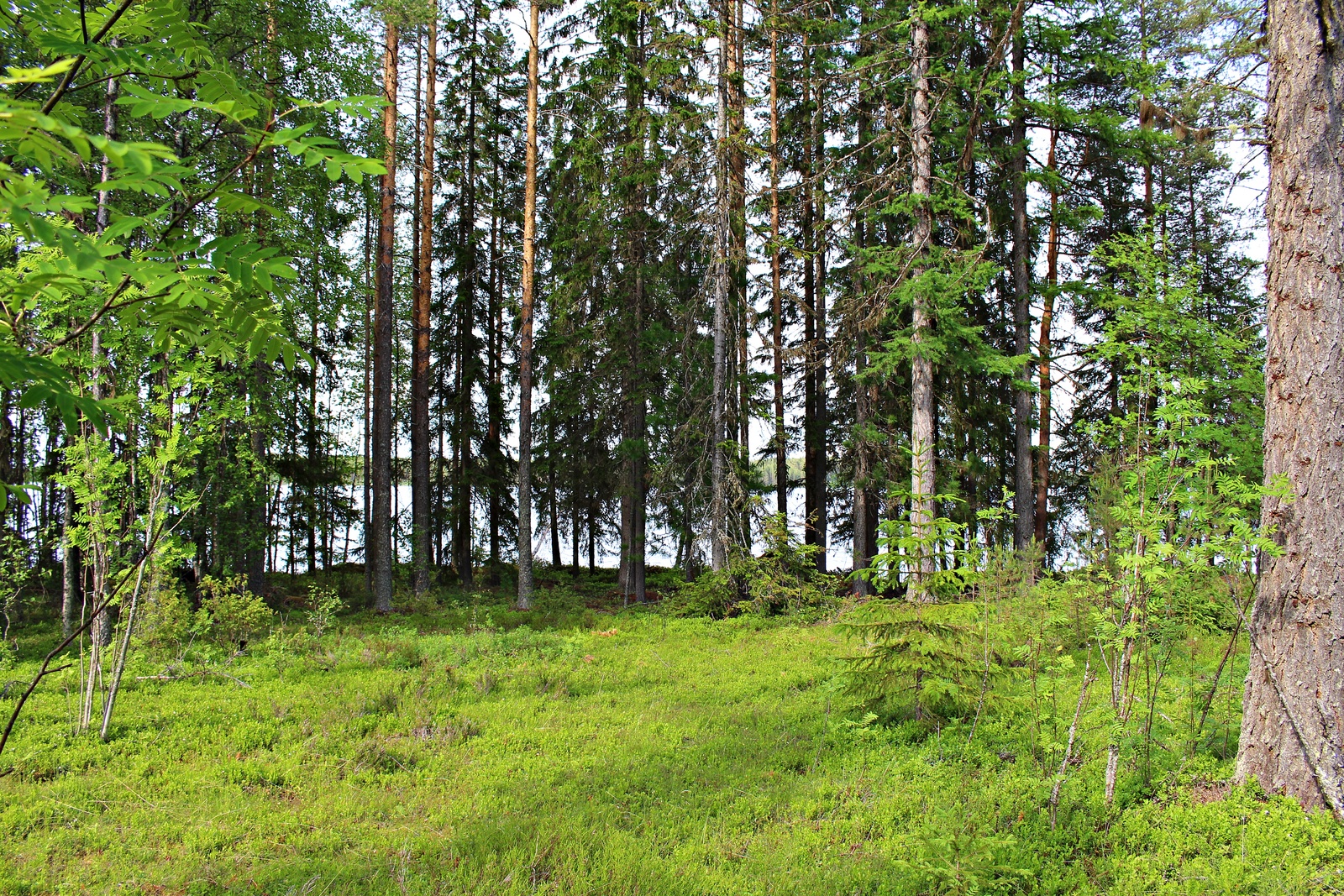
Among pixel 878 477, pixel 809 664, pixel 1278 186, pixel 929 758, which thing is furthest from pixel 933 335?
pixel 929 758

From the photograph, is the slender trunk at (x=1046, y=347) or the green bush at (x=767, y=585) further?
the slender trunk at (x=1046, y=347)

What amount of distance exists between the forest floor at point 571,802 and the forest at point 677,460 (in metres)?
0.04

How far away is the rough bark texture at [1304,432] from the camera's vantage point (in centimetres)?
430

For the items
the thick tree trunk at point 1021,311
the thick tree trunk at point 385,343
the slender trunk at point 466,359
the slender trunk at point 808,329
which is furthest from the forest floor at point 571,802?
the slender trunk at point 808,329

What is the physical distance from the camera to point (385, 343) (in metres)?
13.4

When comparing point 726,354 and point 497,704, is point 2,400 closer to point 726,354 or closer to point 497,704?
point 497,704

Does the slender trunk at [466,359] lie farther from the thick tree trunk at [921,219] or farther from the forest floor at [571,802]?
the thick tree trunk at [921,219]

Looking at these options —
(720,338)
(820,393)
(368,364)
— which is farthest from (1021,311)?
(368,364)

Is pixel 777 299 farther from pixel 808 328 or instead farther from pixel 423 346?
pixel 423 346

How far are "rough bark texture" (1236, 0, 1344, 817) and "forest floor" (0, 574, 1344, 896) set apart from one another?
17.6 inches

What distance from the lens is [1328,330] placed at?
4.42 metres

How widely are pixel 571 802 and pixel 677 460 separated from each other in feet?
31.0

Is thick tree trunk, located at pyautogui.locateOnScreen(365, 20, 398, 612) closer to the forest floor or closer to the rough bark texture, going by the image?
the forest floor

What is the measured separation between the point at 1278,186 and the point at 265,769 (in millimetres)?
8610
